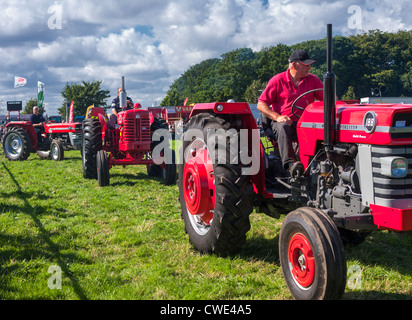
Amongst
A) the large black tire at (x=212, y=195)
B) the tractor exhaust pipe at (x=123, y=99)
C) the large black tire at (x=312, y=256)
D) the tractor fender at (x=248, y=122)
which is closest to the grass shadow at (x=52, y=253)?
the large black tire at (x=212, y=195)

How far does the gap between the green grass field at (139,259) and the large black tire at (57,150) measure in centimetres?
709

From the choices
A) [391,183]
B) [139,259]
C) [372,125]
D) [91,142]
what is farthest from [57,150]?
[391,183]

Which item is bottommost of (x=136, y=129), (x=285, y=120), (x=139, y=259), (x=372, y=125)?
(x=139, y=259)

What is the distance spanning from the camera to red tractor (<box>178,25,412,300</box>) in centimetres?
253

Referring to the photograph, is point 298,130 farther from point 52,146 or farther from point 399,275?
point 52,146

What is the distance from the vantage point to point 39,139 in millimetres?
14469

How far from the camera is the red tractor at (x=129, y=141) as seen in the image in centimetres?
852

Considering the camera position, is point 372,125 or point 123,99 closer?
point 372,125

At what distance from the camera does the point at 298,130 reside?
344 cm

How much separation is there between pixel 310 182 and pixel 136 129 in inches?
232

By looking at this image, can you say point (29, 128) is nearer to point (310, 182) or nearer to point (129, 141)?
point (129, 141)

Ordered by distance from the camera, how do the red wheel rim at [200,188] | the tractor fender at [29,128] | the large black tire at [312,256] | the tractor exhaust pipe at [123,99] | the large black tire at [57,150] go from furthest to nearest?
1. the tractor fender at [29,128]
2. the large black tire at [57,150]
3. the tractor exhaust pipe at [123,99]
4. the red wheel rim at [200,188]
5. the large black tire at [312,256]

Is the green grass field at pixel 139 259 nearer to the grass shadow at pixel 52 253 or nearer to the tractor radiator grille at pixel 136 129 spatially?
the grass shadow at pixel 52 253
